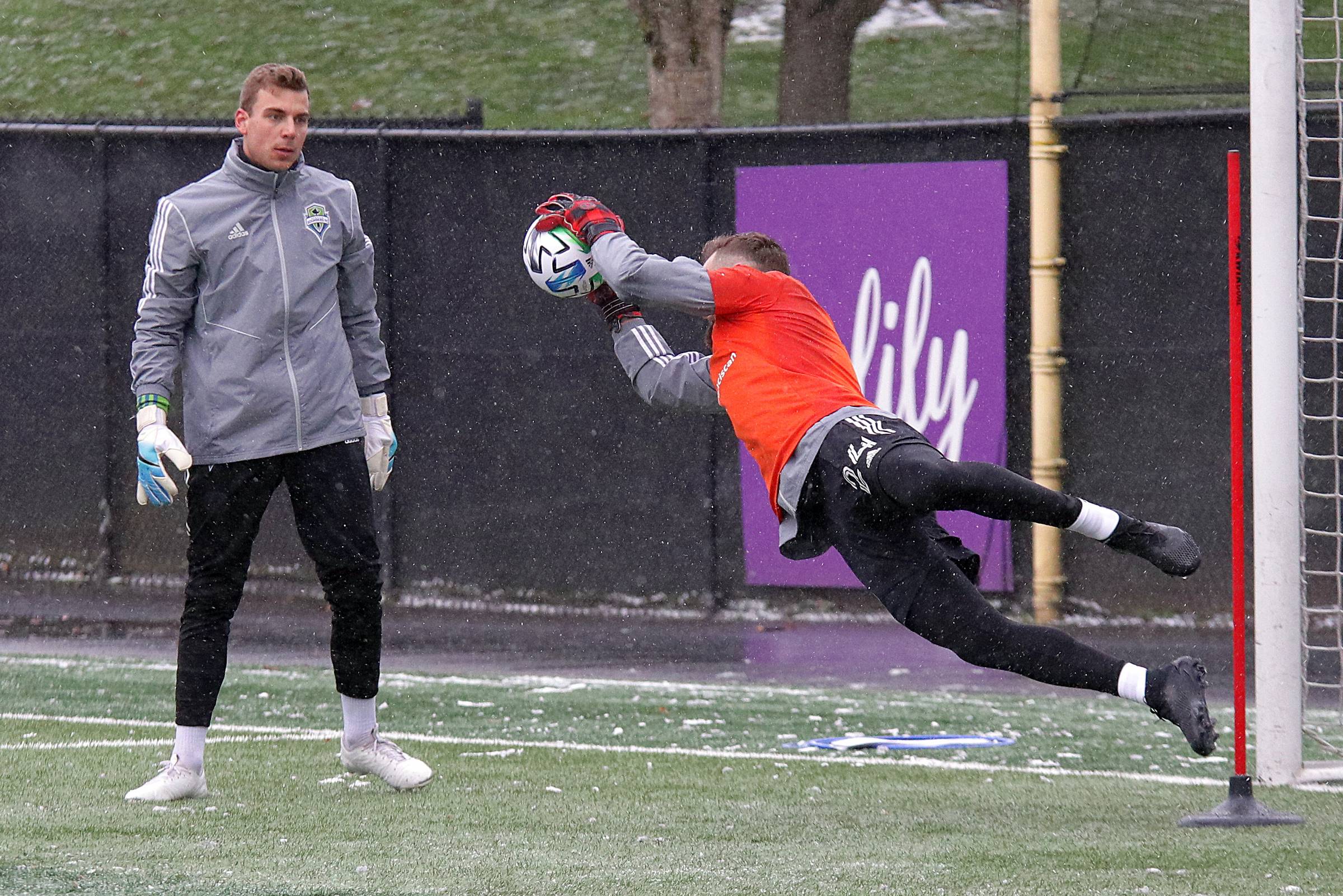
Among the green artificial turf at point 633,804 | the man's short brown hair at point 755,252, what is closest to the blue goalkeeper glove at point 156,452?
the green artificial turf at point 633,804

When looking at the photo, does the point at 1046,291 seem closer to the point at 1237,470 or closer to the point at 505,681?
the point at 505,681

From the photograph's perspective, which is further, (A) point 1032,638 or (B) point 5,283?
(B) point 5,283

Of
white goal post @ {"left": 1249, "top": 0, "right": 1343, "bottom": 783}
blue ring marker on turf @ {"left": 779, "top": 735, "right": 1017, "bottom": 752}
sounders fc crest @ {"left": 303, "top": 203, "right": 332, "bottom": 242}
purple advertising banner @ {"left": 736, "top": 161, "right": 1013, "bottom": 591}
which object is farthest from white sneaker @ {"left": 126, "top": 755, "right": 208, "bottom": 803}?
purple advertising banner @ {"left": 736, "top": 161, "right": 1013, "bottom": 591}

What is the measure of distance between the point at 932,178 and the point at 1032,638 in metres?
5.96

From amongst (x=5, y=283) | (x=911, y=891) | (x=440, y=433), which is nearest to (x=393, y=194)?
(x=440, y=433)

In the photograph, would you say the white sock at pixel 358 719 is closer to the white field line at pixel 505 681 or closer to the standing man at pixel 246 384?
the standing man at pixel 246 384

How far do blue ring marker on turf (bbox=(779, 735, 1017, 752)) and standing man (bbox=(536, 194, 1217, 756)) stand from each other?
1.50 meters

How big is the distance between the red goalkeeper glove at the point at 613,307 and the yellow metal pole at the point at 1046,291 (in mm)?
4899

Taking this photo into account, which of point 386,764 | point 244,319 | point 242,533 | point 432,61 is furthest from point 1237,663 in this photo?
point 432,61

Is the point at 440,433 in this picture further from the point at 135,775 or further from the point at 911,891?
the point at 911,891

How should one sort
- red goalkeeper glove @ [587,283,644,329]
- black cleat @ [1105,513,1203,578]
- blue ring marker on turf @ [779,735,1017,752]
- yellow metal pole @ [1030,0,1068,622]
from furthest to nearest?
yellow metal pole @ [1030,0,1068,622]
blue ring marker on turf @ [779,735,1017,752]
red goalkeeper glove @ [587,283,644,329]
black cleat @ [1105,513,1203,578]

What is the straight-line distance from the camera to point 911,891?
438 cm

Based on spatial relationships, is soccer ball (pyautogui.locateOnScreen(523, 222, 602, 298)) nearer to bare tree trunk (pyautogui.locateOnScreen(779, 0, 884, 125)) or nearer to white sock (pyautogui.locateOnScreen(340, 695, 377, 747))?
white sock (pyautogui.locateOnScreen(340, 695, 377, 747))

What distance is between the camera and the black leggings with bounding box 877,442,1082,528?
4.96m
